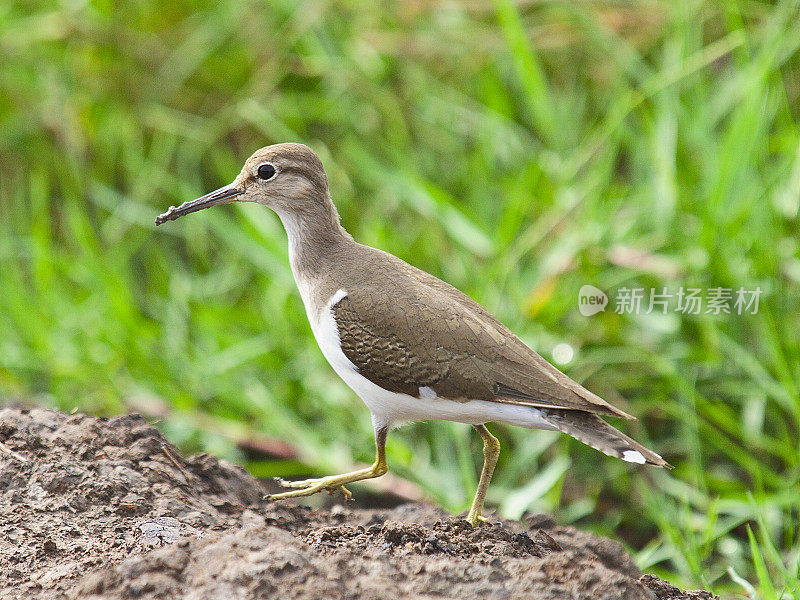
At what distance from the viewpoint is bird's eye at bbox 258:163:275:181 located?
138 inches

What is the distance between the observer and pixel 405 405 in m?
3.20

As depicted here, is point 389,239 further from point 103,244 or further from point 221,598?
point 221,598

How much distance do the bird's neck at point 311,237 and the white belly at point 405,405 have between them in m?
0.24

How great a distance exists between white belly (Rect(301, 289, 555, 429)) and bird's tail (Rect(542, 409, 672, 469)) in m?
0.05

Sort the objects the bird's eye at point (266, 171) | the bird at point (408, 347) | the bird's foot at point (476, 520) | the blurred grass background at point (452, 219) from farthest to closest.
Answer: the blurred grass background at point (452, 219) < the bird's eye at point (266, 171) < the bird's foot at point (476, 520) < the bird at point (408, 347)

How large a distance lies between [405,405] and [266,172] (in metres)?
1.08

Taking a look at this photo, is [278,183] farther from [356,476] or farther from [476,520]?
[476,520]

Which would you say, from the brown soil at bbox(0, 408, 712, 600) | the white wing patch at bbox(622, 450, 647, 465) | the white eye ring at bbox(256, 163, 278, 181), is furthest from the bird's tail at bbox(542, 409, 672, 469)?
the white eye ring at bbox(256, 163, 278, 181)

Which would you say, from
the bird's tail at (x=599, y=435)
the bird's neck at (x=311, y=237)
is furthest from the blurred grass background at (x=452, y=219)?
the bird's neck at (x=311, y=237)

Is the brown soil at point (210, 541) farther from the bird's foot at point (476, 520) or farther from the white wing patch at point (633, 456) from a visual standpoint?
the white wing patch at point (633, 456)

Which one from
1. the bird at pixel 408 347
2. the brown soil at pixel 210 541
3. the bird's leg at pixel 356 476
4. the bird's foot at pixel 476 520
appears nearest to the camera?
the brown soil at pixel 210 541

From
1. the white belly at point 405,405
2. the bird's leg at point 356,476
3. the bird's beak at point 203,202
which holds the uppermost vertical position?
the bird's beak at point 203,202

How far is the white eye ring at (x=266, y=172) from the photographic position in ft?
11.5

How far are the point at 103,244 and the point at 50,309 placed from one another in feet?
3.98
